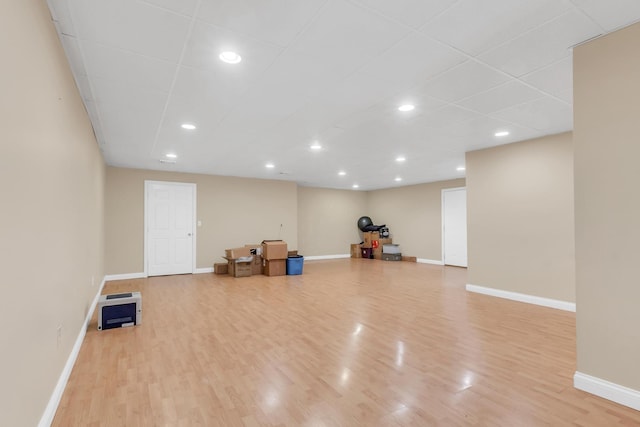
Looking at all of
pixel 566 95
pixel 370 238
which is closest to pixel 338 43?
pixel 566 95

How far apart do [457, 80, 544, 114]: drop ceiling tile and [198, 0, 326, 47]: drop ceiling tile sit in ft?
6.70

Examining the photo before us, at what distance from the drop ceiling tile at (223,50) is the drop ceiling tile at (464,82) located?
1483 mm

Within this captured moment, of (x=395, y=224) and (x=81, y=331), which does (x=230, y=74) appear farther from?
(x=395, y=224)

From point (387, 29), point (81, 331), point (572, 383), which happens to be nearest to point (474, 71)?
point (387, 29)

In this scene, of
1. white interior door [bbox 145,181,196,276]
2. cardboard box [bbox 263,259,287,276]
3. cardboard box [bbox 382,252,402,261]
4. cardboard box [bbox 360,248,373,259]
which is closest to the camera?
white interior door [bbox 145,181,196,276]

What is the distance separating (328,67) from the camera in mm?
2480

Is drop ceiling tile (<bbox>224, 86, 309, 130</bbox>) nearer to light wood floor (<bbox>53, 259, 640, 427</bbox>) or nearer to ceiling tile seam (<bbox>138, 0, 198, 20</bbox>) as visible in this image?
ceiling tile seam (<bbox>138, 0, 198, 20</bbox>)

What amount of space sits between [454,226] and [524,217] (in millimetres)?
4239

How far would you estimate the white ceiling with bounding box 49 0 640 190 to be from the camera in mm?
1852

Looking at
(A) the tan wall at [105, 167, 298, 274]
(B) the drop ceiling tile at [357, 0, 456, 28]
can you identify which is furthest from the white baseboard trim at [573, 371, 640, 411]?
(A) the tan wall at [105, 167, 298, 274]

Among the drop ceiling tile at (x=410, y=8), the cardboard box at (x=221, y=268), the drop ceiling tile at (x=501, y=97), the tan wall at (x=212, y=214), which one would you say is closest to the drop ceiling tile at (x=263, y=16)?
the drop ceiling tile at (x=410, y=8)

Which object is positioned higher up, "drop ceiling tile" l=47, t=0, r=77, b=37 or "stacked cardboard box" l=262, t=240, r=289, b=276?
"drop ceiling tile" l=47, t=0, r=77, b=37

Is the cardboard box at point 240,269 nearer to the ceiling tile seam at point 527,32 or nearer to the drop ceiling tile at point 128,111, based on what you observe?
the drop ceiling tile at point 128,111

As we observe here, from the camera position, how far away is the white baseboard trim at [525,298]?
4.29m
